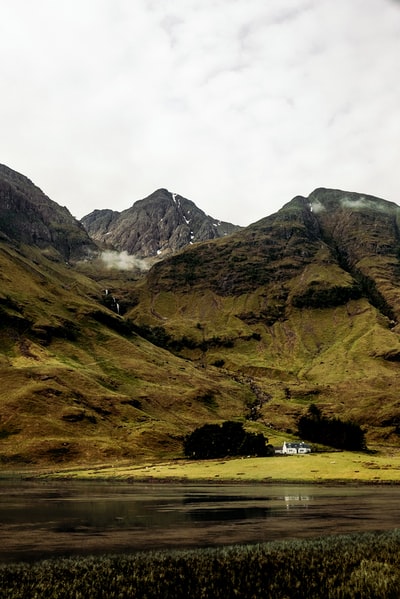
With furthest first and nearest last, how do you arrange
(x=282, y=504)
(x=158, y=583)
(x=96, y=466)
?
(x=96, y=466), (x=282, y=504), (x=158, y=583)

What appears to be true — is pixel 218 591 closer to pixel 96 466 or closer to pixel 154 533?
pixel 154 533

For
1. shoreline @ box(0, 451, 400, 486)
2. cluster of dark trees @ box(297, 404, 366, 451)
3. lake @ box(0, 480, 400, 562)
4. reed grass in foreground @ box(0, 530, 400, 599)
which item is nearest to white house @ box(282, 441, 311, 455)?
shoreline @ box(0, 451, 400, 486)

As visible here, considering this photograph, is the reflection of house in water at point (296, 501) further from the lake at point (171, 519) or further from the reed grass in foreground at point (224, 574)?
the reed grass in foreground at point (224, 574)

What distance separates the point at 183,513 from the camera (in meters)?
58.4

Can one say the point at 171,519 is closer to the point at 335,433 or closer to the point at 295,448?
the point at 295,448

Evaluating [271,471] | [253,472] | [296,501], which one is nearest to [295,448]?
[271,471]

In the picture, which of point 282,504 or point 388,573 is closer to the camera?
point 388,573

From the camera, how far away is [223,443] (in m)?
159

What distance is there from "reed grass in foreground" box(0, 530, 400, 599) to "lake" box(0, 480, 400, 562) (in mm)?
5199

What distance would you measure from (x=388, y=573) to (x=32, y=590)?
19.3m

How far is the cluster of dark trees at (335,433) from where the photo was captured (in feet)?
582

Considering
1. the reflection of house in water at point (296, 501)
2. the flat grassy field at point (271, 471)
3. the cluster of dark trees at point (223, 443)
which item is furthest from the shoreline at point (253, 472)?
the reflection of house in water at point (296, 501)

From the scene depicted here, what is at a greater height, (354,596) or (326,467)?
(354,596)

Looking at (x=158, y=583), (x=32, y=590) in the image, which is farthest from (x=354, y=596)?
(x=32, y=590)
